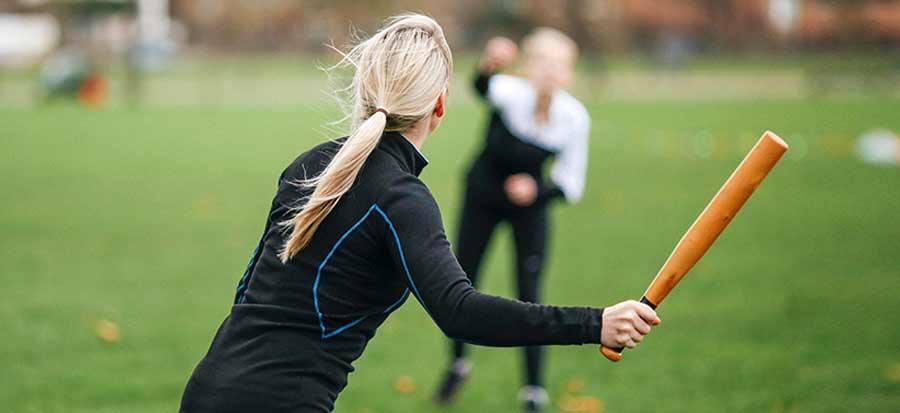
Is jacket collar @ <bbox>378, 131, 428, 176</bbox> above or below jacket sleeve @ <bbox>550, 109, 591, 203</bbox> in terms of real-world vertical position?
above

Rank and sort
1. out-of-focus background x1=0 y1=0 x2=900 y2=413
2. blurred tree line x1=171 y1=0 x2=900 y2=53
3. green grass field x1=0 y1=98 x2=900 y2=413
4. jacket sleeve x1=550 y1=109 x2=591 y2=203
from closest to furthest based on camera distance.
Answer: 1. jacket sleeve x1=550 y1=109 x2=591 y2=203
2. green grass field x1=0 y1=98 x2=900 y2=413
3. out-of-focus background x1=0 y1=0 x2=900 y2=413
4. blurred tree line x1=171 y1=0 x2=900 y2=53

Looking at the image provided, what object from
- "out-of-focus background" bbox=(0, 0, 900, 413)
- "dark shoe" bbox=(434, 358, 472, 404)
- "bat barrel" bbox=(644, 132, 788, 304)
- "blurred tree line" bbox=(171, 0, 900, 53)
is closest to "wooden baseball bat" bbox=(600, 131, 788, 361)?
"bat barrel" bbox=(644, 132, 788, 304)

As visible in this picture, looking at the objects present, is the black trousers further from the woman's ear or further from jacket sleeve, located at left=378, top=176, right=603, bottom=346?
jacket sleeve, located at left=378, top=176, right=603, bottom=346

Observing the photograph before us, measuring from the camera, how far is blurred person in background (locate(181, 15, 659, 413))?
2979 mm

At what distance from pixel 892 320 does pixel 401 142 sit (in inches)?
281

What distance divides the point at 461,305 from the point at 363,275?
35cm

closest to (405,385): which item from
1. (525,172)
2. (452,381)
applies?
(452,381)

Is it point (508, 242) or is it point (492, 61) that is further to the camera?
point (508, 242)

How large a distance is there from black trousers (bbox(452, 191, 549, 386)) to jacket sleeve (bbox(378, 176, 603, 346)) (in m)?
3.84

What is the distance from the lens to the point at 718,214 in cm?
327

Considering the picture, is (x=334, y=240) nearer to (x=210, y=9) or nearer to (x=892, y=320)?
(x=892, y=320)

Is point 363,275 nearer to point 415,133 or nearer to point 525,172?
point 415,133

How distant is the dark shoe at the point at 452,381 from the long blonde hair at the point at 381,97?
3.96 m

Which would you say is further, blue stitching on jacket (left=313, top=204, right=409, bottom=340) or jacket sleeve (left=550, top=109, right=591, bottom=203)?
jacket sleeve (left=550, top=109, right=591, bottom=203)
